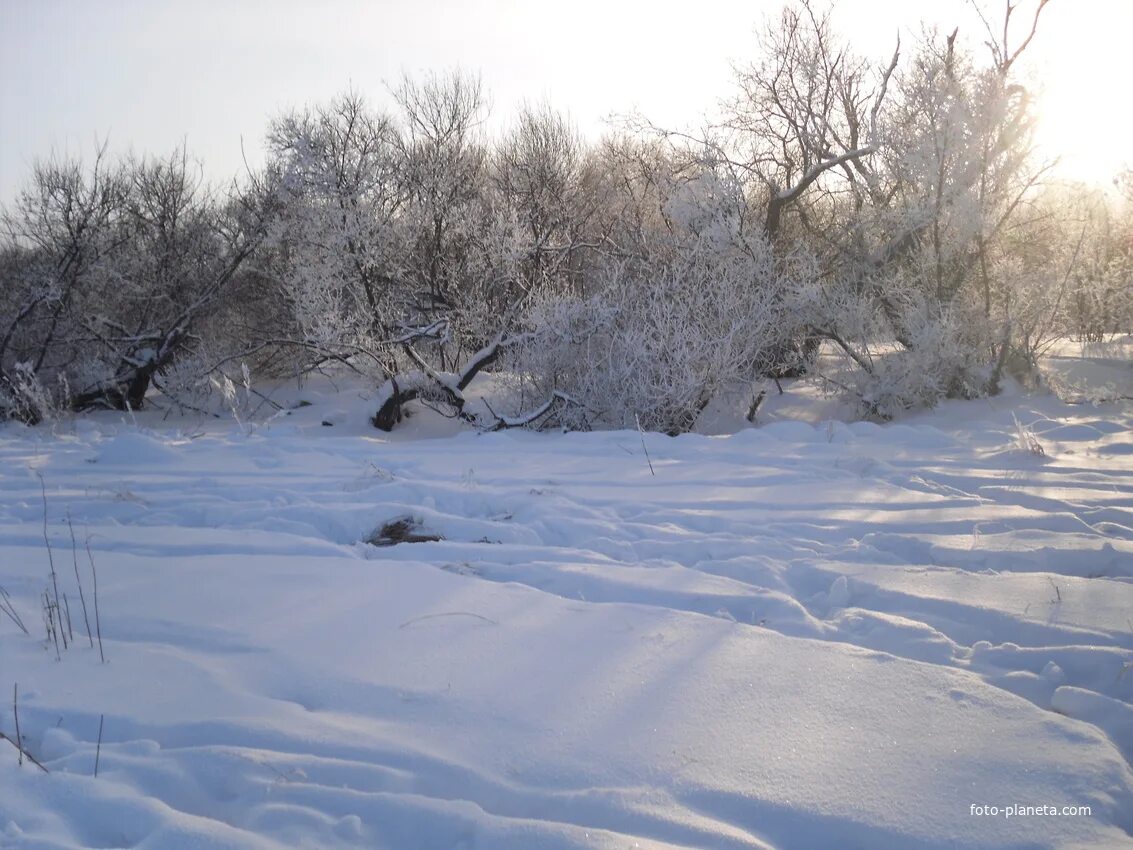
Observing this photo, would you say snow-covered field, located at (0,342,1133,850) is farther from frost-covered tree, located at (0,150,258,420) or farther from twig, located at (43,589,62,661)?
frost-covered tree, located at (0,150,258,420)

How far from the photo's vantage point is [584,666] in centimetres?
302

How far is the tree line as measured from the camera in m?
9.95

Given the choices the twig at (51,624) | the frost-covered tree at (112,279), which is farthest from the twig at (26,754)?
the frost-covered tree at (112,279)

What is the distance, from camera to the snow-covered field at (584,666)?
7.23 feet

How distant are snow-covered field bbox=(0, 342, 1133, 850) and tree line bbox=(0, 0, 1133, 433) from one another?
14.8ft

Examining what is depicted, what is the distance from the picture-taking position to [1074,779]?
234 centimetres

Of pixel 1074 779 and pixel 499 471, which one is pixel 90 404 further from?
pixel 1074 779

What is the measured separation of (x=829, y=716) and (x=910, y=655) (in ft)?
2.10

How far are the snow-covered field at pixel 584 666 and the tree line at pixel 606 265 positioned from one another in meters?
4.50

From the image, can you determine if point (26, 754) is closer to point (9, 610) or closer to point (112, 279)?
point (9, 610)

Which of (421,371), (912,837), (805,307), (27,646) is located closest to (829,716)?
(912,837)

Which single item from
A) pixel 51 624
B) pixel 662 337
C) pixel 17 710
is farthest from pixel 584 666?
pixel 662 337

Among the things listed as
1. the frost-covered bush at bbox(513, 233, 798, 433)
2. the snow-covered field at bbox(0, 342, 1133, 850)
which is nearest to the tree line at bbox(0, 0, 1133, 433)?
the frost-covered bush at bbox(513, 233, 798, 433)

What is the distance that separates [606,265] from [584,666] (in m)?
9.54
